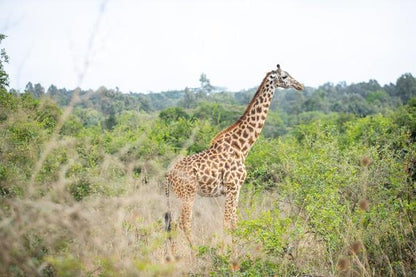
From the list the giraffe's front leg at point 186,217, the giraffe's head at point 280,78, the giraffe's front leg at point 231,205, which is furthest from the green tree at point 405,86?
the giraffe's front leg at point 186,217

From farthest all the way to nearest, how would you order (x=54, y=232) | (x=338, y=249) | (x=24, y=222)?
1. (x=338, y=249)
2. (x=54, y=232)
3. (x=24, y=222)

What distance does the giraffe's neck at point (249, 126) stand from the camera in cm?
642

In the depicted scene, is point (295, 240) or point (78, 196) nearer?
point (78, 196)

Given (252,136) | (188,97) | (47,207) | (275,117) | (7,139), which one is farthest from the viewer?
(188,97)

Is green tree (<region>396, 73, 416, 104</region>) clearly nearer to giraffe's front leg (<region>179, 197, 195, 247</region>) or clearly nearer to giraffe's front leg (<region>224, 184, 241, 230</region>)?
giraffe's front leg (<region>224, 184, 241, 230</region>)

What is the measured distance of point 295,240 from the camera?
4582mm

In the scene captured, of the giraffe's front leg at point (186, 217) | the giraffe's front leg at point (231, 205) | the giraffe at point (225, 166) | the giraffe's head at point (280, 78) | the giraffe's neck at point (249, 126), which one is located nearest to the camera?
the giraffe's front leg at point (186, 217)

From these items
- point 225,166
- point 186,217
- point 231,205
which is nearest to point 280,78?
point 225,166

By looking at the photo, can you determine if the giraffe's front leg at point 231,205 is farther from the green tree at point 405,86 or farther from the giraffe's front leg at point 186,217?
the green tree at point 405,86

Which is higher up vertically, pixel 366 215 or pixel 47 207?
pixel 47 207

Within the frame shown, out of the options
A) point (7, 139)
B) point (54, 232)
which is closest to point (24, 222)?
point (54, 232)

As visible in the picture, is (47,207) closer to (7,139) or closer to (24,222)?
(24,222)

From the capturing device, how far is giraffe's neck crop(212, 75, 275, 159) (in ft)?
21.1

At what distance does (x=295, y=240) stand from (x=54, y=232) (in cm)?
247
